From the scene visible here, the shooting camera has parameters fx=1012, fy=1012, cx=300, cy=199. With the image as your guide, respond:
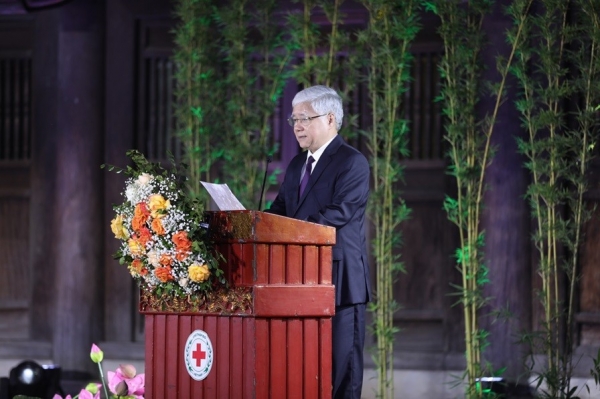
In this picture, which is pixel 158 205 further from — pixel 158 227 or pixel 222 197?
pixel 222 197

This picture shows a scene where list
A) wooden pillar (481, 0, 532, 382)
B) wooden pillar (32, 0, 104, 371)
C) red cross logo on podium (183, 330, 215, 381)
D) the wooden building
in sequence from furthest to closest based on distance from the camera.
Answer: wooden pillar (32, 0, 104, 371)
the wooden building
wooden pillar (481, 0, 532, 382)
red cross logo on podium (183, 330, 215, 381)

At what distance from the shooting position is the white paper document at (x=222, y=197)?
9.45 feet

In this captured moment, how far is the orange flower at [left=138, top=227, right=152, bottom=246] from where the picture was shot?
2.79 metres

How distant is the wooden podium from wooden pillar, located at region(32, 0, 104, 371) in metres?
3.28

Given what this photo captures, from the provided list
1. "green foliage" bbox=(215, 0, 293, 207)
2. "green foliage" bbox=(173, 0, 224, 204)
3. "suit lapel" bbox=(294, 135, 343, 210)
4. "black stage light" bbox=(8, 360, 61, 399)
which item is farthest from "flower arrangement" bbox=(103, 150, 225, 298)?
"green foliage" bbox=(173, 0, 224, 204)

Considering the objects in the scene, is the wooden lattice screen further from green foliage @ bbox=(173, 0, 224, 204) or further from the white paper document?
the white paper document

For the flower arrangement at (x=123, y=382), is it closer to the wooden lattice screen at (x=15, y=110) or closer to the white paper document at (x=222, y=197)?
the white paper document at (x=222, y=197)

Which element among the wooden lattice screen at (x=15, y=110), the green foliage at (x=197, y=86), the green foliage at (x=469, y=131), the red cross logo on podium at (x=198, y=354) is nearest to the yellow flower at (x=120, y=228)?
the red cross logo on podium at (x=198, y=354)

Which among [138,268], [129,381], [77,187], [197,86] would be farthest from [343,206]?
[77,187]

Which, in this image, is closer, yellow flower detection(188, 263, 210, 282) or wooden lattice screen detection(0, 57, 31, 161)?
yellow flower detection(188, 263, 210, 282)

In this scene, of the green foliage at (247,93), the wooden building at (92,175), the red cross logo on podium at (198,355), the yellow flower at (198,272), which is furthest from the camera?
the wooden building at (92,175)

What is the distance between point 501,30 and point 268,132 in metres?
1.43

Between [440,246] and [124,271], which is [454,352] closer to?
[440,246]

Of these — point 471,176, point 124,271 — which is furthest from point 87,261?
point 471,176
